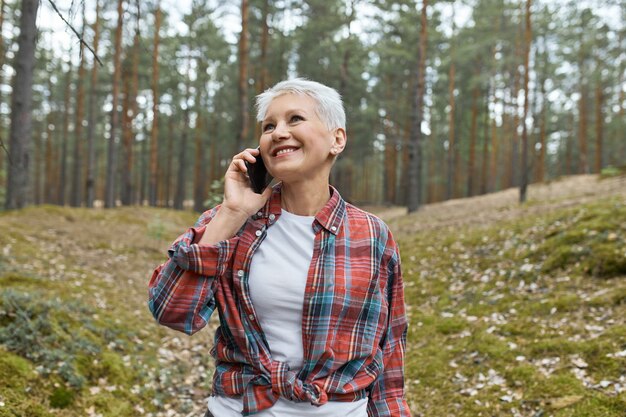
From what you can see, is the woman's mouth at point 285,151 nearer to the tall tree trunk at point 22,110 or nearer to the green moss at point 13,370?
the green moss at point 13,370

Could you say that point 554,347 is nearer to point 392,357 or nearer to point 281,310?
point 392,357

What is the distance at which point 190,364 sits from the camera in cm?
504

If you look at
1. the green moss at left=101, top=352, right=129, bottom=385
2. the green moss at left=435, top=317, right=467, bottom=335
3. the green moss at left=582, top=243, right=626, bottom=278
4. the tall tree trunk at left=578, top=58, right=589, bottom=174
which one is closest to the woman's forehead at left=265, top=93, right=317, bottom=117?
the green moss at left=101, top=352, right=129, bottom=385

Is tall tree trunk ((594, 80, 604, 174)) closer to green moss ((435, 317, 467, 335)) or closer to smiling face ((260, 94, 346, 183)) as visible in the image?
green moss ((435, 317, 467, 335))

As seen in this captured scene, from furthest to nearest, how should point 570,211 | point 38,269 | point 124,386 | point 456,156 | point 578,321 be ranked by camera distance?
point 456,156, point 570,211, point 38,269, point 578,321, point 124,386

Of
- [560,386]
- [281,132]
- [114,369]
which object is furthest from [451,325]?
[281,132]

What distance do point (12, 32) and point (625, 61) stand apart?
2975cm

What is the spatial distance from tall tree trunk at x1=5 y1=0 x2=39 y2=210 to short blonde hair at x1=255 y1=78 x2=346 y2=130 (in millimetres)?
11653

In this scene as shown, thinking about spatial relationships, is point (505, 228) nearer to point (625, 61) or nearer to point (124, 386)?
point (124, 386)

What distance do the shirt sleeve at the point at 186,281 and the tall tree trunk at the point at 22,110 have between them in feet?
38.2

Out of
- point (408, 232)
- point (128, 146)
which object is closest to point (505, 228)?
point (408, 232)

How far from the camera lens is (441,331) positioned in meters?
5.62

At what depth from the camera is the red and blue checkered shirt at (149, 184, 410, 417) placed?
147 cm

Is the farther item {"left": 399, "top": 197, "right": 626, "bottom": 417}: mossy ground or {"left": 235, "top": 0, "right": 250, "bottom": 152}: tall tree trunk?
{"left": 235, "top": 0, "right": 250, "bottom": 152}: tall tree trunk
